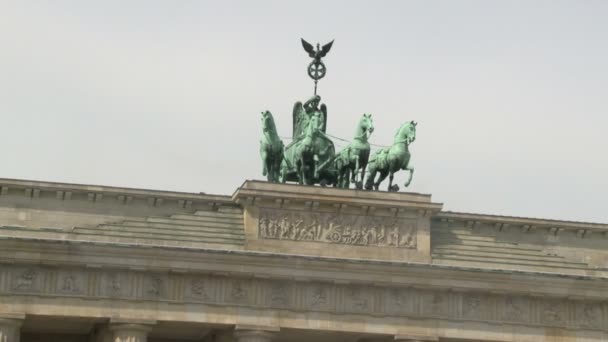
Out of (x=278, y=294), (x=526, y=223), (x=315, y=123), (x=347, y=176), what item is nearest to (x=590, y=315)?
(x=526, y=223)

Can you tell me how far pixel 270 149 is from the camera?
41250mm

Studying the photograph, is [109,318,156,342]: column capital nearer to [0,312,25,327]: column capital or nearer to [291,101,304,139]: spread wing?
[0,312,25,327]: column capital

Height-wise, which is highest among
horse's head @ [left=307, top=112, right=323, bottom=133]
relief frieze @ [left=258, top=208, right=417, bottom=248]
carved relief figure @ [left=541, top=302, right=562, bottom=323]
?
horse's head @ [left=307, top=112, right=323, bottom=133]

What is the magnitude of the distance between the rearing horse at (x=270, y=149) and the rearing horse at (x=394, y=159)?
9.27 ft

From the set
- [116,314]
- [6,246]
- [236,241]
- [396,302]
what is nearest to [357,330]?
[396,302]

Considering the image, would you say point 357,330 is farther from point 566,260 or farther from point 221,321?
point 566,260

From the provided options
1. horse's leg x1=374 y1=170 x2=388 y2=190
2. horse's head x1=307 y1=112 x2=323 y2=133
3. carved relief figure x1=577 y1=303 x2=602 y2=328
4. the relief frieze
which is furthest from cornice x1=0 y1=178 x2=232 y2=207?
carved relief figure x1=577 y1=303 x2=602 y2=328

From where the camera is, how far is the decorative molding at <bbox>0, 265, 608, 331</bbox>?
125ft

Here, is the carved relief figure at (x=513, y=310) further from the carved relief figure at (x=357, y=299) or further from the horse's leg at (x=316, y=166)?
the horse's leg at (x=316, y=166)

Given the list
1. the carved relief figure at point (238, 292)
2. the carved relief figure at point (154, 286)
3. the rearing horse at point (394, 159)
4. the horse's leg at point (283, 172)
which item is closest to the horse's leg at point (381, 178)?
the rearing horse at point (394, 159)

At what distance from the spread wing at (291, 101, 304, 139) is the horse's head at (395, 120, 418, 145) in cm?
290

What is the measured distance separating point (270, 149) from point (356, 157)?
2.45 m

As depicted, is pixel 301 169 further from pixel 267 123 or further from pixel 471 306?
pixel 471 306

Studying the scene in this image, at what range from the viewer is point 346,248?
133 feet
